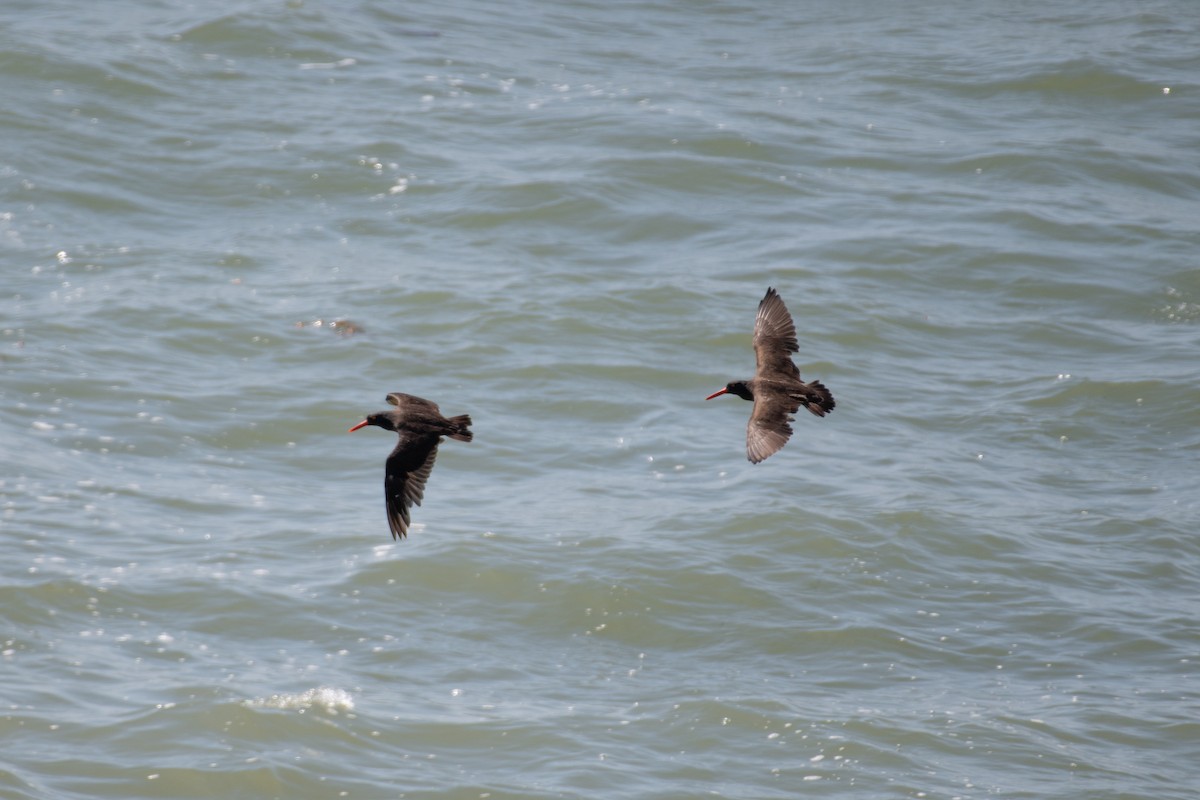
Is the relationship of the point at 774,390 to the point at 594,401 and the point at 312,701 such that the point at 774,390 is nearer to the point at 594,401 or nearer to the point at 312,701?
the point at 312,701

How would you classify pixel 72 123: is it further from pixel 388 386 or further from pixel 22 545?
pixel 22 545

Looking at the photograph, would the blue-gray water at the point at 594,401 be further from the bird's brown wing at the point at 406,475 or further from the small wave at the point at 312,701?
the bird's brown wing at the point at 406,475

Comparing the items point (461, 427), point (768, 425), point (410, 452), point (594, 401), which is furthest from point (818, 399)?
point (594, 401)

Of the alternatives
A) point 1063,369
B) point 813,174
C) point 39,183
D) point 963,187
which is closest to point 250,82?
point 39,183

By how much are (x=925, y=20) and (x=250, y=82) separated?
1009 cm

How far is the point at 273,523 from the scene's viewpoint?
13.4 metres

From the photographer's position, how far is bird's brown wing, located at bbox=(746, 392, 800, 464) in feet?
29.9

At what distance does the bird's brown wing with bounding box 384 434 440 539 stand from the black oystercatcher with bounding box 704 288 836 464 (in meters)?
1.67

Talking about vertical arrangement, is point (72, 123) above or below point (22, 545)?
above

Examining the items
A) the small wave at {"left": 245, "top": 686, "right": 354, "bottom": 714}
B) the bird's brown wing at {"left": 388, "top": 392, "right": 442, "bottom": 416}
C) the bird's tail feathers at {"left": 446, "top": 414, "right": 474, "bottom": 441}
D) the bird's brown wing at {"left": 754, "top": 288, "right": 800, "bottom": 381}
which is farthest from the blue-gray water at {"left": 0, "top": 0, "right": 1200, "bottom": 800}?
the bird's tail feathers at {"left": 446, "top": 414, "right": 474, "bottom": 441}

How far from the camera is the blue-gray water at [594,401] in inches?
446

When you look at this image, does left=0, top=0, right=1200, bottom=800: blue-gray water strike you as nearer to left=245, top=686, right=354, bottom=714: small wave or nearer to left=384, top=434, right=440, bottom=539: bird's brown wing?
left=245, top=686, right=354, bottom=714: small wave

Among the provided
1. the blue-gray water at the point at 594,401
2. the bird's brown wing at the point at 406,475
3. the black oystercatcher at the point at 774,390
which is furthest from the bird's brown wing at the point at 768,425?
the blue-gray water at the point at 594,401

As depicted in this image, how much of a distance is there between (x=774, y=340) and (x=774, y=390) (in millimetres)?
747
